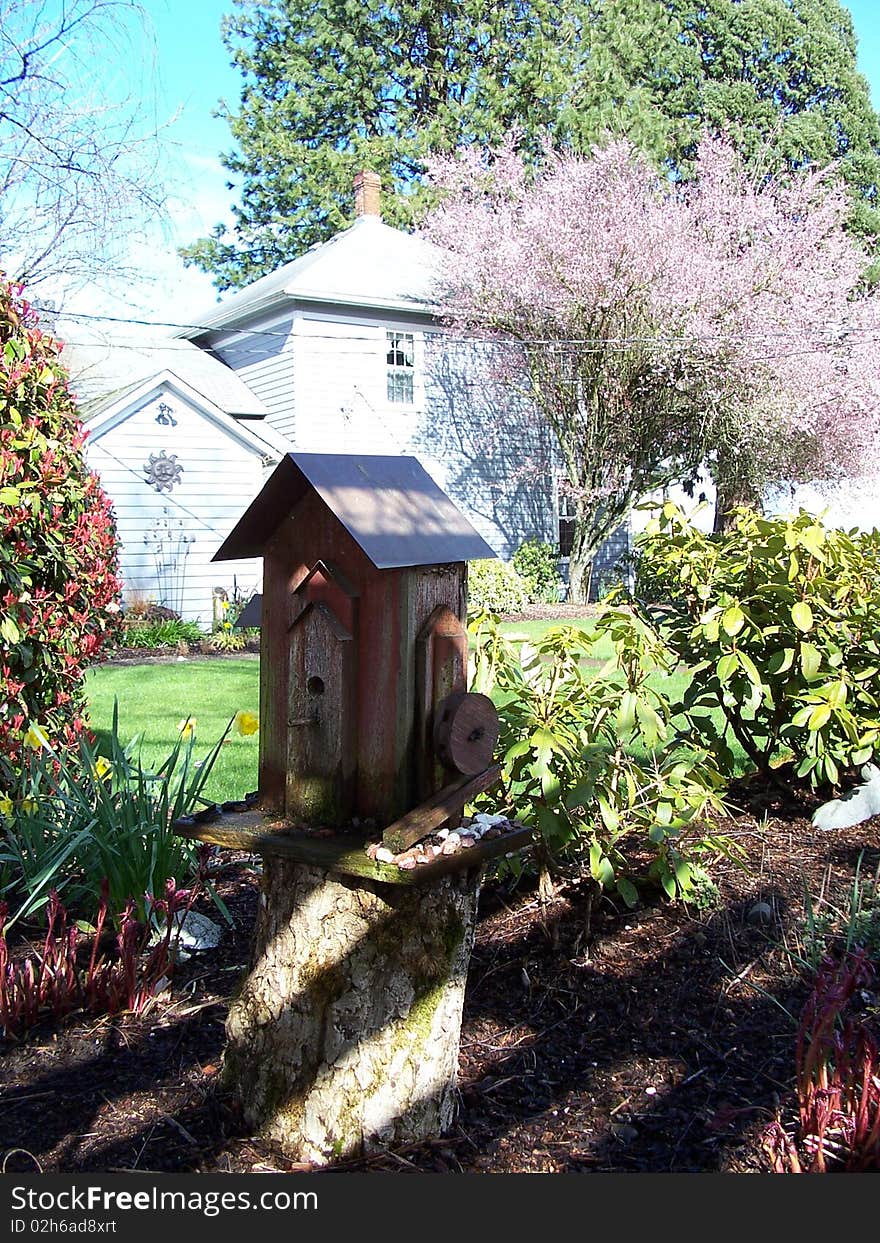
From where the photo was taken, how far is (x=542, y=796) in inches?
117

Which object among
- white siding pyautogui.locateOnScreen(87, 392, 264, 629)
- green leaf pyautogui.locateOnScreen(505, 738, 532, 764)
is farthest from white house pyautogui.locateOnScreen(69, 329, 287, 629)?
green leaf pyautogui.locateOnScreen(505, 738, 532, 764)

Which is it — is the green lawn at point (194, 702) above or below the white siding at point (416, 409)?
below

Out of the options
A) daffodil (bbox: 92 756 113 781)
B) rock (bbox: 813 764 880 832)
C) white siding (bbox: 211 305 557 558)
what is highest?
white siding (bbox: 211 305 557 558)

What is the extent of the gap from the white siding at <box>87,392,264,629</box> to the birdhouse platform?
40.8ft

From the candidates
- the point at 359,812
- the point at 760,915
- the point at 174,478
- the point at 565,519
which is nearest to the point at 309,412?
the point at 174,478

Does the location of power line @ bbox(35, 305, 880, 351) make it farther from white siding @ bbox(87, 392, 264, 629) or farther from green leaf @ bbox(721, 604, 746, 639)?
green leaf @ bbox(721, 604, 746, 639)

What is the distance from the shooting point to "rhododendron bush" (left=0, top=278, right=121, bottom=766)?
372 cm

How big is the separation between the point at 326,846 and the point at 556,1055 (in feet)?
3.00

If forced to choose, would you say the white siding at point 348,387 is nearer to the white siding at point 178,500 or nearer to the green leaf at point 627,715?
the white siding at point 178,500

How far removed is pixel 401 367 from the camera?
18.4 m

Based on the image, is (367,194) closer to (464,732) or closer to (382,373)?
(382,373)

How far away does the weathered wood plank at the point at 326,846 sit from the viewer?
200 centimetres

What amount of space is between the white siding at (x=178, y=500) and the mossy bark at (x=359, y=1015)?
12489mm

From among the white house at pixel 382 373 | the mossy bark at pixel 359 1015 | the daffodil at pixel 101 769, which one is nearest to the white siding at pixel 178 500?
the white house at pixel 382 373
